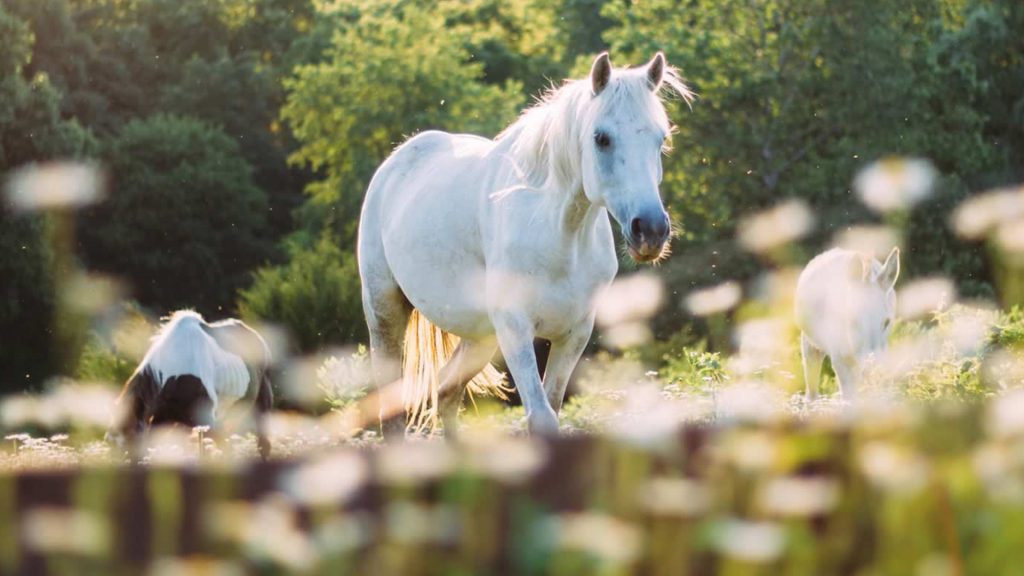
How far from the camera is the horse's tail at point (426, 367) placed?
8.30 m

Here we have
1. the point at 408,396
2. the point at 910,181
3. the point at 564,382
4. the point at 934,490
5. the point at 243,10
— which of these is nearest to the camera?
the point at 934,490

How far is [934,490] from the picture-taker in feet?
6.07

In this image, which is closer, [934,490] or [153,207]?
[934,490]

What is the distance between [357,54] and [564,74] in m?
6.57

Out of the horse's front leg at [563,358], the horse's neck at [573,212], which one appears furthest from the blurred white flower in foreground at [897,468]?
the horse's front leg at [563,358]

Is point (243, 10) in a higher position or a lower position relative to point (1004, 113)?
higher

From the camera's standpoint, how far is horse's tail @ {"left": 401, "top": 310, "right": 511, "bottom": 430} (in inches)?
327

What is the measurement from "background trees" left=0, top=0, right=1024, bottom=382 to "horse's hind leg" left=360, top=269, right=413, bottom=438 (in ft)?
38.7

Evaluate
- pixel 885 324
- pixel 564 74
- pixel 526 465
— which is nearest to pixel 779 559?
pixel 526 465

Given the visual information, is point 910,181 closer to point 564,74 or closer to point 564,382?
point 564,382

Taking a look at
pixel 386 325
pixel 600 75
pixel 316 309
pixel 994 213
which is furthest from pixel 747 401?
pixel 316 309

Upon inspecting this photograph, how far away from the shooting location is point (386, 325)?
345 inches

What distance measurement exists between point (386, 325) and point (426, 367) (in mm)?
535

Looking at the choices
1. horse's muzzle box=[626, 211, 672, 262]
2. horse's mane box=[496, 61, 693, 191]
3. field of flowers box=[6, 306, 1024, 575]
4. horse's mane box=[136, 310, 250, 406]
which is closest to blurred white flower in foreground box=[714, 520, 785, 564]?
field of flowers box=[6, 306, 1024, 575]
